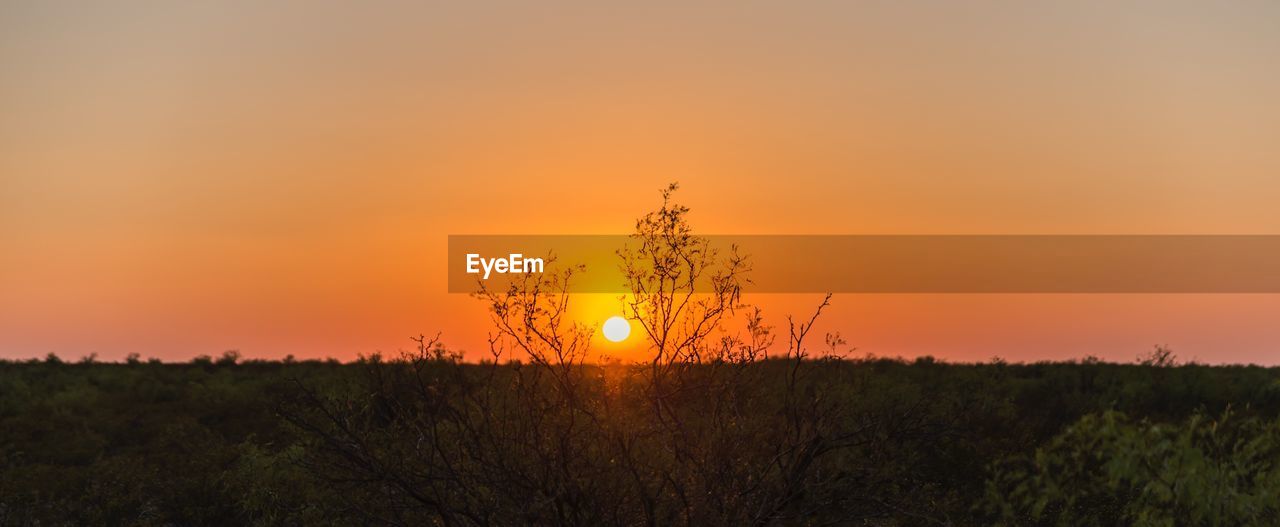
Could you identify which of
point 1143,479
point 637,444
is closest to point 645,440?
point 637,444

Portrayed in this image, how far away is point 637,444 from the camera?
11969 mm

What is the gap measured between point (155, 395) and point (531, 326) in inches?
1030

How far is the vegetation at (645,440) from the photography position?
10.8 m

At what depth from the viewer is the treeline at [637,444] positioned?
10.9 m

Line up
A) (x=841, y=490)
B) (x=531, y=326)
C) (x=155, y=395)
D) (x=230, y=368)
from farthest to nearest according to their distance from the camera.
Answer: (x=230, y=368) < (x=155, y=395) < (x=841, y=490) < (x=531, y=326)

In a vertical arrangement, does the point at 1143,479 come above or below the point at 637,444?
below

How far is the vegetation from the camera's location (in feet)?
35.5

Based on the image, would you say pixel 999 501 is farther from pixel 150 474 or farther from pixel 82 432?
pixel 82 432

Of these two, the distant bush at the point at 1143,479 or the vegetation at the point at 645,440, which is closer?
the vegetation at the point at 645,440

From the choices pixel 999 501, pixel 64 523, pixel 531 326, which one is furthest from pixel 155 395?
pixel 531 326

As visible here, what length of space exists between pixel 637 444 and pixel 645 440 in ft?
0.52

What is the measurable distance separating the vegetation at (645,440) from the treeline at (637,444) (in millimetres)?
57

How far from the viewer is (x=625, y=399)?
13.1 m

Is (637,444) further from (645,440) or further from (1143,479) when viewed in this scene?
(1143,479)
